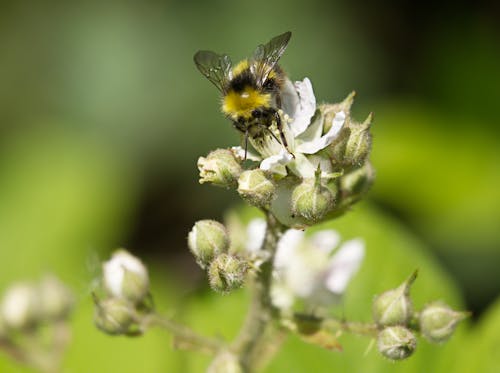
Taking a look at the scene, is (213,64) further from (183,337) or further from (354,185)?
(183,337)

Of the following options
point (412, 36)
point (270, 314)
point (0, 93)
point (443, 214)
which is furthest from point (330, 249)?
point (0, 93)

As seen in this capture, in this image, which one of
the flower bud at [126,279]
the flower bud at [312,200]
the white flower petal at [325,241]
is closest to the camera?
the flower bud at [312,200]

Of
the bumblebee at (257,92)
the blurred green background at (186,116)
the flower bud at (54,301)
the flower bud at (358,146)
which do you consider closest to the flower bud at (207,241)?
the bumblebee at (257,92)

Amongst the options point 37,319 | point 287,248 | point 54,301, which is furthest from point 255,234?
point 37,319

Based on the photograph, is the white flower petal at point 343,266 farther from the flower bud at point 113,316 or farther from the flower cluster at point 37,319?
the flower cluster at point 37,319

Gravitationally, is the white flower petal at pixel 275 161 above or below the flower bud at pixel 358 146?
below

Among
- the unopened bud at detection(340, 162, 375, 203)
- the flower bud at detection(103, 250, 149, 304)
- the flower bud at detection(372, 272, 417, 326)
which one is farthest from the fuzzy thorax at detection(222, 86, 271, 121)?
the flower bud at detection(372, 272, 417, 326)

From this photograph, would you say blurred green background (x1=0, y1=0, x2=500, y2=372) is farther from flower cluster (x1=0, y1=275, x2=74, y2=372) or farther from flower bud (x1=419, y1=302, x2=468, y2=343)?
flower bud (x1=419, y1=302, x2=468, y2=343)
